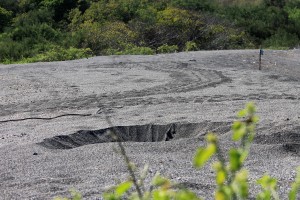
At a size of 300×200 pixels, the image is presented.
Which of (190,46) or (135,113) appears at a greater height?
(135,113)

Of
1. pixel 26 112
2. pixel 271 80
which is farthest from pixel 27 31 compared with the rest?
pixel 26 112

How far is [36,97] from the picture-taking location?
32.7 feet

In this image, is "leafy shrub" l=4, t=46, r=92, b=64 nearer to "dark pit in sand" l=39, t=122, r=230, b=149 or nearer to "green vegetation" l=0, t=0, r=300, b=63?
"green vegetation" l=0, t=0, r=300, b=63

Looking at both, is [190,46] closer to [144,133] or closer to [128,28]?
[128,28]

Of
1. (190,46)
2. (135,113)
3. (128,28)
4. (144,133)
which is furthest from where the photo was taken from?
(128,28)

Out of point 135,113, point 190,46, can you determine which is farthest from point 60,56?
point 135,113

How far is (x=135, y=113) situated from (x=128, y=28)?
17.8 metres

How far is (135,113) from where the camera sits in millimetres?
8047

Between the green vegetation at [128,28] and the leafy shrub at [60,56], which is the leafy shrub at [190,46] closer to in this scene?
the green vegetation at [128,28]

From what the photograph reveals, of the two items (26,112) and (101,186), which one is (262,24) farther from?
(101,186)

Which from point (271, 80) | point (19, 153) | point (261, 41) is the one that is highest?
point (19, 153)

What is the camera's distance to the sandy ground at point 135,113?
173 inches

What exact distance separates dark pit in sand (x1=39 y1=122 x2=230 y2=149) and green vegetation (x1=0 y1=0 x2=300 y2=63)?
40.5ft

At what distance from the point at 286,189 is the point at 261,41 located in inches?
994
